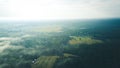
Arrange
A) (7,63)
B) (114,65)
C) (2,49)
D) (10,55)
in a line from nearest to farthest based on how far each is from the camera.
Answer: (114,65), (7,63), (10,55), (2,49)

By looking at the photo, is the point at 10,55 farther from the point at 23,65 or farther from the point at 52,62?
the point at 52,62

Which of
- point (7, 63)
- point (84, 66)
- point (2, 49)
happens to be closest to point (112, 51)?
point (84, 66)

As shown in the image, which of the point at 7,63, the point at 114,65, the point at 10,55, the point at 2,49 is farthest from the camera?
the point at 2,49

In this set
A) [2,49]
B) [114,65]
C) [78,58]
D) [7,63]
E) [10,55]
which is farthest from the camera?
[2,49]

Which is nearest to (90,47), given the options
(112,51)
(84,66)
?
(112,51)

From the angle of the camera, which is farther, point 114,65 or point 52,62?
point 52,62

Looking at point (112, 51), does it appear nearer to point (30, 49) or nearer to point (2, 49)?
point (30, 49)

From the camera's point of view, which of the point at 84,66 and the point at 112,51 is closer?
the point at 84,66

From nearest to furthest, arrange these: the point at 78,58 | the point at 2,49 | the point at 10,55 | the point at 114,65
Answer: the point at 114,65 < the point at 78,58 < the point at 10,55 < the point at 2,49
